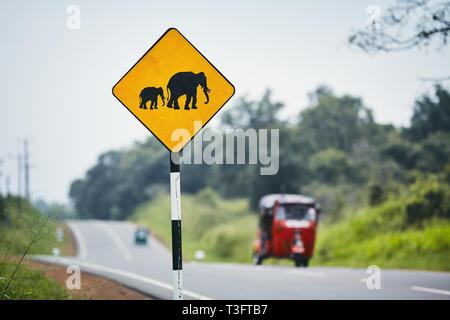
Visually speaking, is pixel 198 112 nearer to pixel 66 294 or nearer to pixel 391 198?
pixel 66 294

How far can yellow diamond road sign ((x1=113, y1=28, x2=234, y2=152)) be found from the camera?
7.10 meters

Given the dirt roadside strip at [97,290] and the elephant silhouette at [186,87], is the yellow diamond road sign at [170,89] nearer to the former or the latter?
the elephant silhouette at [186,87]

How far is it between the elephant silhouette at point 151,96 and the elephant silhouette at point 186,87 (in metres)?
0.11

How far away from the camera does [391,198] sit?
1323 inches

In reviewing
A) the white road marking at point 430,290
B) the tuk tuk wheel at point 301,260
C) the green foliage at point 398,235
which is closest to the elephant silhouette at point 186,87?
the white road marking at point 430,290

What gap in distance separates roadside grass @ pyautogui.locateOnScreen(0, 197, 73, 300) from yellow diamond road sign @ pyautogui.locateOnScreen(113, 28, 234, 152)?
2.40 m

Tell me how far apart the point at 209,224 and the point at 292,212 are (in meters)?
41.1

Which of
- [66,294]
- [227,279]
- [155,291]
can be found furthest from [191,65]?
[227,279]

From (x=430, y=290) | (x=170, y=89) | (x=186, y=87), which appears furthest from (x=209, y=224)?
(x=186, y=87)

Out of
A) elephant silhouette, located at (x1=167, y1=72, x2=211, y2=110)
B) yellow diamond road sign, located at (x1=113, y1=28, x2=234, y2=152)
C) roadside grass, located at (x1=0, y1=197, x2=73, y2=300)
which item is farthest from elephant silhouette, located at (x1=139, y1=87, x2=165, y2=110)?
roadside grass, located at (x1=0, y1=197, x2=73, y2=300)

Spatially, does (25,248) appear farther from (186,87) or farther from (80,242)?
(80,242)

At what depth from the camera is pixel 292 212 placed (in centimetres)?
2481
